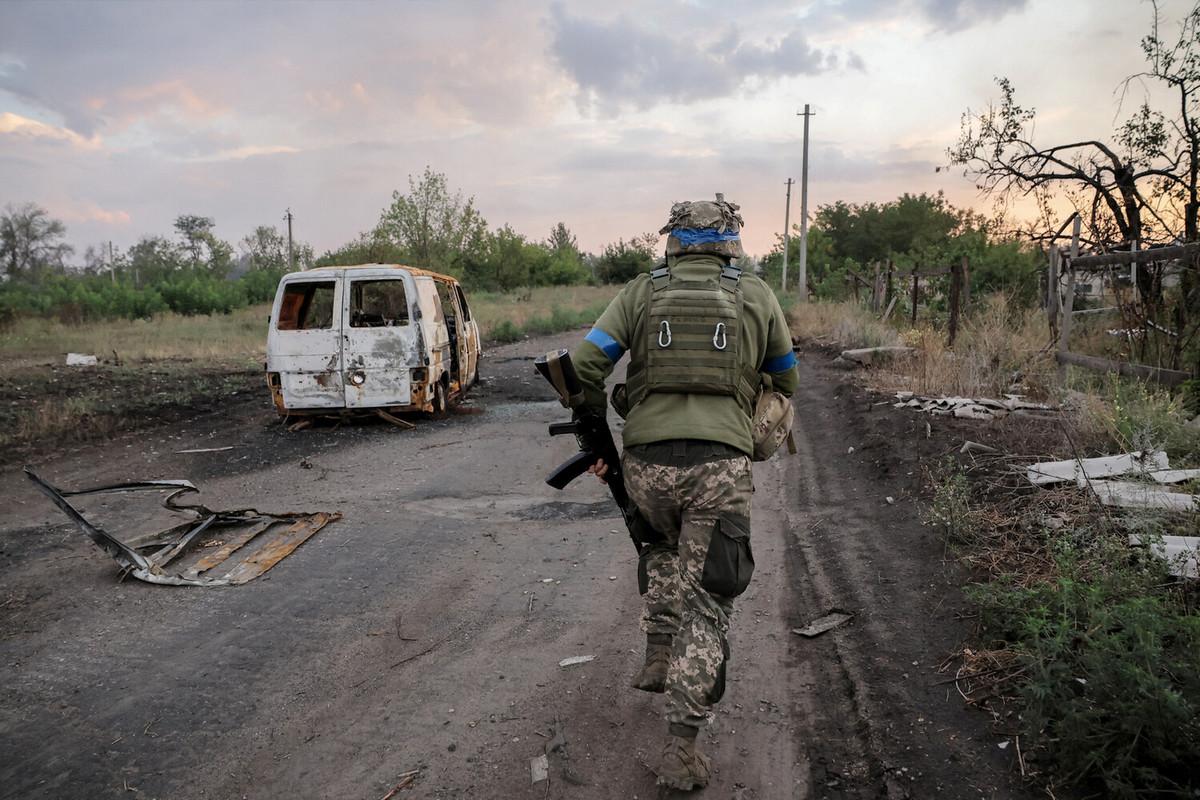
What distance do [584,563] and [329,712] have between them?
1.99 metres

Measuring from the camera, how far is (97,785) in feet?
8.57

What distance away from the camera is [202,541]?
17.3 feet

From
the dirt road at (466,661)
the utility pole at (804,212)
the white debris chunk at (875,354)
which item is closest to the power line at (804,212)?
the utility pole at (804,212)

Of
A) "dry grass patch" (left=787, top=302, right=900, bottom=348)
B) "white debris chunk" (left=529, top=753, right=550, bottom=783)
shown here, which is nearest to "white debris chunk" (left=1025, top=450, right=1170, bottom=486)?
"white debris chunk" (left=529, top=753, right=550, bottom=783)

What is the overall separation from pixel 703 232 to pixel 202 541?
13.9 ft

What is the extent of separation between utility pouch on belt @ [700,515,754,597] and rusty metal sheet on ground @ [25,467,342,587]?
3052 millimetres

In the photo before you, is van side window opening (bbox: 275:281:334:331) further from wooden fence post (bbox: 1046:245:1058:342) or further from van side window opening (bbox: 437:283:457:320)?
wooden fence post (bbox: 1046:245:1058:342)

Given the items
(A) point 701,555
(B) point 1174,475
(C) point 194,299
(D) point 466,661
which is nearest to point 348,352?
(D) point 466,661

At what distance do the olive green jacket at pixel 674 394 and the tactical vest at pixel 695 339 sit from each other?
1.6 inches

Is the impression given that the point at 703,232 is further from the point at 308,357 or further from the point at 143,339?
the point at 143,339

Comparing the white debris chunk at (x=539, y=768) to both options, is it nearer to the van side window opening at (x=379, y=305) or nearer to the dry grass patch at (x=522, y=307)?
the van side window opening at (x=379, y=305)

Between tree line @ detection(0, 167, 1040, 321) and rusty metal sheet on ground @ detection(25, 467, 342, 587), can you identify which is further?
tree line @ detection(0, 167, 1040, 321)

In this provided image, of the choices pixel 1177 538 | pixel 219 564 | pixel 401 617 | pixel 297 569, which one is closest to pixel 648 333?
pixel 401 617

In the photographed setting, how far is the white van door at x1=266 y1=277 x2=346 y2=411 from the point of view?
9.05 m
